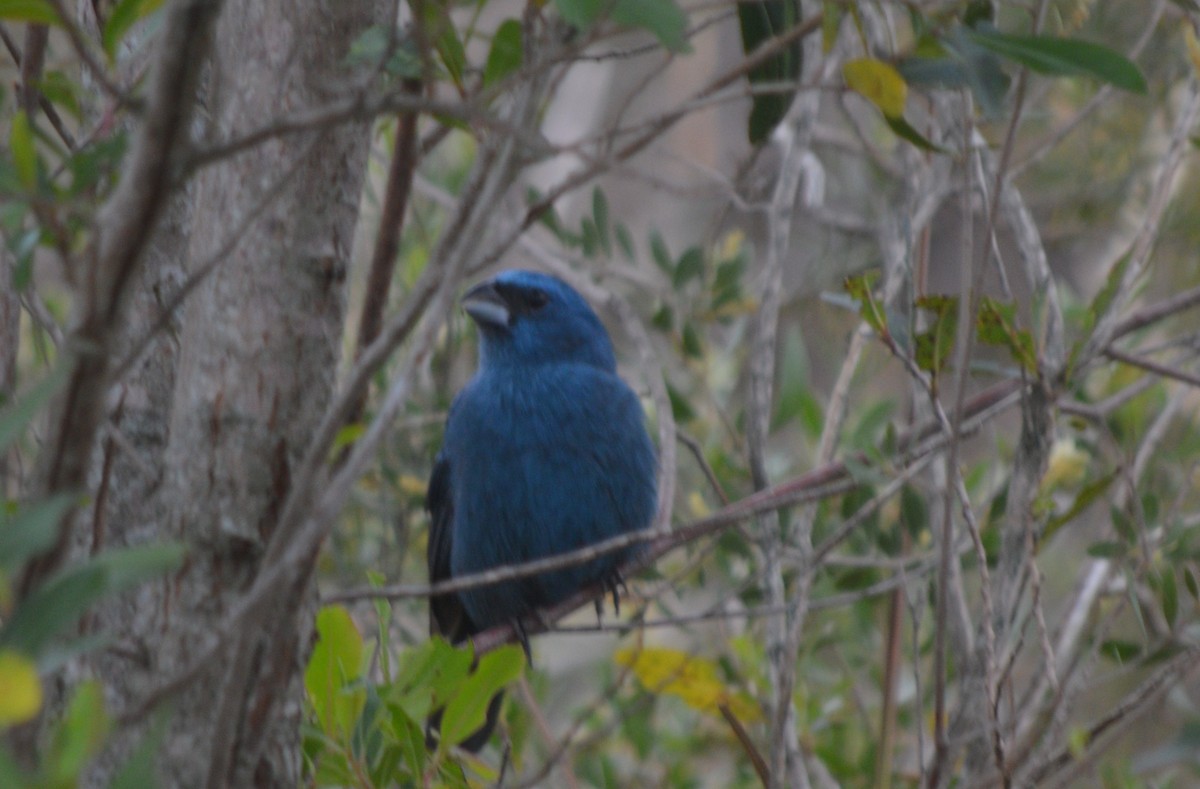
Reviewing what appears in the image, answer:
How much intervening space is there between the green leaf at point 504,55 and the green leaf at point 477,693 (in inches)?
32.6

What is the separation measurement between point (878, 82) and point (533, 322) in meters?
2.47

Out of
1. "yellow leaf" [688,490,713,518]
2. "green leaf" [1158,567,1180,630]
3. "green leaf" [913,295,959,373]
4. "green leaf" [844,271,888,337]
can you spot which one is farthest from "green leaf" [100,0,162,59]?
"yellow leaf" [688,490,713,518]

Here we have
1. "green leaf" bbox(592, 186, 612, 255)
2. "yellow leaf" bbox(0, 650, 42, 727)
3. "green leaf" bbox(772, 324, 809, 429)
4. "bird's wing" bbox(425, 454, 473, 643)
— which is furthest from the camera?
"green leaf" bbox(592, 186, 612, 255)

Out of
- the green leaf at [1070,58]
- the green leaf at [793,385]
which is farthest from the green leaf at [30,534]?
the green leaf at [793,385]

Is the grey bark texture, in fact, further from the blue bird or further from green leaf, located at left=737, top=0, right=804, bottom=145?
the blue bird

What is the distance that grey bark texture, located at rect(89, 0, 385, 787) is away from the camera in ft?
5.19

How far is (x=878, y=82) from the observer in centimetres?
166

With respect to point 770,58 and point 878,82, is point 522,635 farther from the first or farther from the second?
point 878,82

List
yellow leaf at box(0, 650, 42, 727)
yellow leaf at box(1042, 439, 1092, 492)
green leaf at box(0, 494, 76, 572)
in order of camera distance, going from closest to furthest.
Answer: yellow leaf at box(0, 650, 42, 727) < green leaf at box(0, 494, 76, 572) < yellow leaf at box(1042, 439, 1092, 492)

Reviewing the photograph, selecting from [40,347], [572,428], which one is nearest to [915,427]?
[572,428]

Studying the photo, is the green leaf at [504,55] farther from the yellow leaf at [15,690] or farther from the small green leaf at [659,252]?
the small green leaf at [659,252]

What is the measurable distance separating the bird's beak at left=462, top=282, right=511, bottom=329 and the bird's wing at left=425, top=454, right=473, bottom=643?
436 mm

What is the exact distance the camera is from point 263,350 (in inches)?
67.3

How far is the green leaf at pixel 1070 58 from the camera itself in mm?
1541
